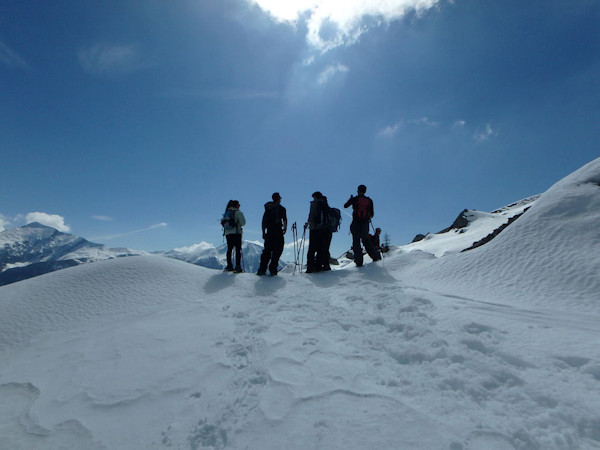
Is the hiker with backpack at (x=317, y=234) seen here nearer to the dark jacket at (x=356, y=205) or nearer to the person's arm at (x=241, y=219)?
the dark jacket at (x=356, y=205)

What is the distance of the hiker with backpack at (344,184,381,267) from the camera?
29.4 ft

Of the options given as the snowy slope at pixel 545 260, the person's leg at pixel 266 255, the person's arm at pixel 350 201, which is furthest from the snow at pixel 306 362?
the person's arm at pixel 350 201

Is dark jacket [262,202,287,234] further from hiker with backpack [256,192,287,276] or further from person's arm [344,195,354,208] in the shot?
person's arm [344,195,354,208]

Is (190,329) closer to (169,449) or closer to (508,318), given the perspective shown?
(169,449)

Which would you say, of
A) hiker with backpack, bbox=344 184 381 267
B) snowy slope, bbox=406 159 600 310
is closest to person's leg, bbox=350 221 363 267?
hiker with backpack, bbox=344 184 381 267

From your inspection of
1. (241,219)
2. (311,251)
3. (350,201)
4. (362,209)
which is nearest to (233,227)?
(241,219)

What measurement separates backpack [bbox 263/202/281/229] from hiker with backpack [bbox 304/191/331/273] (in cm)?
126

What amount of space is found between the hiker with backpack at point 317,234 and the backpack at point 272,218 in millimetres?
1256

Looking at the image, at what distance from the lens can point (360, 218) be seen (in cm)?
902

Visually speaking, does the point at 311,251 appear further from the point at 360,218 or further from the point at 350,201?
the point at 350,201

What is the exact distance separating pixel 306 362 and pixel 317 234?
6035 mm

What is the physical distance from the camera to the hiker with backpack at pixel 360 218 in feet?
29.4

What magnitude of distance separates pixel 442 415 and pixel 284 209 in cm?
692

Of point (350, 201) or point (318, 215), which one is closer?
point (318, 215)
